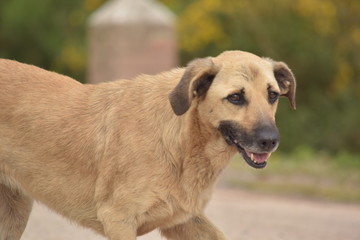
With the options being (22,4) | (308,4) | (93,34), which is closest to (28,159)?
(93,34)

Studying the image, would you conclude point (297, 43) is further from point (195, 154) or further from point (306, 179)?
point (195, 154)

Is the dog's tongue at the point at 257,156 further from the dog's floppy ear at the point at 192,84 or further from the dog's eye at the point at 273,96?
the dog's floppy ear at the point at 192,84

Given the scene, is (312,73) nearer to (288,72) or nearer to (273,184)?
(273,184)

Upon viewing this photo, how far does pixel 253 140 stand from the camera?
624 cm

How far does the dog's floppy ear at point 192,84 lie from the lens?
631 centimetres

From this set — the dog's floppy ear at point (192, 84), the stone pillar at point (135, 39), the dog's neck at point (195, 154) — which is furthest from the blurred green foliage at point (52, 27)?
the dog's floppy ear at point (192, 84)

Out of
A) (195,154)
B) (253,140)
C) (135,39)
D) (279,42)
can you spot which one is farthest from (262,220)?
(279,42)

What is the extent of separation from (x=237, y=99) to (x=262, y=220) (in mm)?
4729

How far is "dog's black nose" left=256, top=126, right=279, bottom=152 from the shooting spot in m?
6.19

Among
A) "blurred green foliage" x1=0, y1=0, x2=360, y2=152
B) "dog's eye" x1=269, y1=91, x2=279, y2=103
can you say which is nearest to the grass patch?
"dog's eye" x1=269, y1=91, x2=279, y2=103

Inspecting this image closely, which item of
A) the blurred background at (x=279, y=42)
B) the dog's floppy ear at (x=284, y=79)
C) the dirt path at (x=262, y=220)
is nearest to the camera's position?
the dog's floppy ear at (x=284, y=79)

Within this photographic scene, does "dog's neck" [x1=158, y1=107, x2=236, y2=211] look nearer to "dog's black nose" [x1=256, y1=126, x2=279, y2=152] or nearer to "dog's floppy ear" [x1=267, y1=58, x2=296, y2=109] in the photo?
"dog's black nose" [x1=256, y1=126, x2=279, y2=152]

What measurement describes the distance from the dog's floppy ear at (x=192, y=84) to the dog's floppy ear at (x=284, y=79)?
602 millimetres

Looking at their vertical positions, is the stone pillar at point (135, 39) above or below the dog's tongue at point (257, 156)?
below
